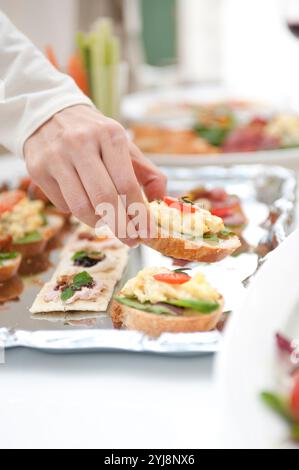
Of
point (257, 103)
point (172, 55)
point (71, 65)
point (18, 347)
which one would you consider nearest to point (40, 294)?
point (18, 347)

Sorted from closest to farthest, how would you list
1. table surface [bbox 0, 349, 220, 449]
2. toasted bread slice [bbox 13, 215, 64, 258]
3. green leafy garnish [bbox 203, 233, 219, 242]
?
table surface [bbox 0, 349, 220, 449] < green leafy garnish [bbox 203, 233, 219, 242] < toasted bread slice [bbox 13, 215, 64, 258]

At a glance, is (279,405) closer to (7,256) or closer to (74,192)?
(74,192)

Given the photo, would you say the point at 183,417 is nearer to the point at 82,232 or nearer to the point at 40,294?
the point at 40,294

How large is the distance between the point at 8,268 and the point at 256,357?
0.87m

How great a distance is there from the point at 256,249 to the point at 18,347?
2.37 ft

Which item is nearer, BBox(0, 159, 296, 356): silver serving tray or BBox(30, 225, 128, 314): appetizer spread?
BBox(0, 159, 296, 356): silver serving tray

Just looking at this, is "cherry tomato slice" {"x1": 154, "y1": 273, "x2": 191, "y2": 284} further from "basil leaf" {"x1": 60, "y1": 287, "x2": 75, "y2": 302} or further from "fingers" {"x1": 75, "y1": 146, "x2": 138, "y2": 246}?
"basil leaf" {"x1": 60, "y1": 287, "x2": 75, "y2": 302}

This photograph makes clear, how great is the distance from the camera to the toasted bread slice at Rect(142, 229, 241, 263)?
4.87 feet

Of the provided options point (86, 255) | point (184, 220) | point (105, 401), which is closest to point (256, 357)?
point (105, 401)

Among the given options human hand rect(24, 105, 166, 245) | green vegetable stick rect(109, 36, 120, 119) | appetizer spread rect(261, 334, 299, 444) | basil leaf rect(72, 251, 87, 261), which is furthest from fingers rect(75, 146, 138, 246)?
green vegetable stick rect(109, 36, 120, 119)

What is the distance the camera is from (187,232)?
4.95 ft

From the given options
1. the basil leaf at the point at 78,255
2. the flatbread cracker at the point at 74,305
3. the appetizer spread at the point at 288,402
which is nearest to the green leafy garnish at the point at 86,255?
the basil leaf at the point at 78,255

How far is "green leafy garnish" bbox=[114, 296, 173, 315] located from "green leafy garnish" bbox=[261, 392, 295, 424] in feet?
1.32

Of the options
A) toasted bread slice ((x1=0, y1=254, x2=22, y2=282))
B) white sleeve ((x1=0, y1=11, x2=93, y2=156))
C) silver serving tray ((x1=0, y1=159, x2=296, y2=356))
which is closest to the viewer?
silver serving tray ((x1=0, y1=159, x2=296, y2=356))
